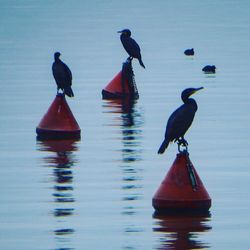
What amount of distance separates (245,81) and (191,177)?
15.8 metres

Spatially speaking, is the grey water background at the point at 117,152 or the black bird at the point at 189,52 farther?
the black bird at the point at 189,52

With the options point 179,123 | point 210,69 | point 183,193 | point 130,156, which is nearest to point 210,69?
point 210,69

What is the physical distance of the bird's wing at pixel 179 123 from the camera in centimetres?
1541

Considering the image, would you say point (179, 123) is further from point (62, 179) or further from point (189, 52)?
point (189, 52)

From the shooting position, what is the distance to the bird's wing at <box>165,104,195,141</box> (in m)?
15.4

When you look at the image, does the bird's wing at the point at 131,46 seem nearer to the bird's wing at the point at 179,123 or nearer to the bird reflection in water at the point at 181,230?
the bird's wing at the point at 179,123

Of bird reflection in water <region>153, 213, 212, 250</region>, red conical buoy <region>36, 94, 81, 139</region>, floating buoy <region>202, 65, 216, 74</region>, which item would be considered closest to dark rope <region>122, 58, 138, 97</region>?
red conical buoy <region>36, 94, 81, 139</region>

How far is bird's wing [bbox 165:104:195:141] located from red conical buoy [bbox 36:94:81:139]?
4810mm

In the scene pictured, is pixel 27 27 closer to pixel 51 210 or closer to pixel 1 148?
pixel 1 148

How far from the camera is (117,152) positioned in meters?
19.3

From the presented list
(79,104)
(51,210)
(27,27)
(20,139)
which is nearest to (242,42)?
(27,27)

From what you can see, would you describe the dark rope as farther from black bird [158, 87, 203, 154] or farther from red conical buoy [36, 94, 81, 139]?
black bird [158, 87, 203, 154]

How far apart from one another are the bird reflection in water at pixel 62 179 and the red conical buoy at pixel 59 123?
0.53 feet

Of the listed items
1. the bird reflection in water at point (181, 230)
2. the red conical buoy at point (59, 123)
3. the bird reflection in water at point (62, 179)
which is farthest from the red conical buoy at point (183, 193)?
the red conical buoy at point (59, 123)
